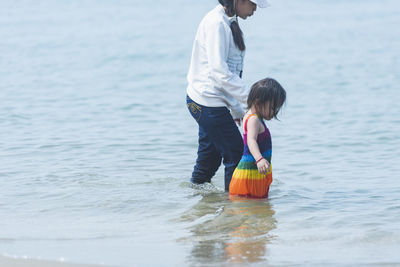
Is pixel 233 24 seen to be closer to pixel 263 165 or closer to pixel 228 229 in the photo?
pixel 263 165

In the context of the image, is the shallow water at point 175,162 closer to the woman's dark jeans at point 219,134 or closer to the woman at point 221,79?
the woman's dark jeans at point 219,134

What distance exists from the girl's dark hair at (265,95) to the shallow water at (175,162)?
84cm

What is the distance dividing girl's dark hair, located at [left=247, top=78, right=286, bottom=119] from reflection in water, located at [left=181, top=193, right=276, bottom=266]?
0.81m

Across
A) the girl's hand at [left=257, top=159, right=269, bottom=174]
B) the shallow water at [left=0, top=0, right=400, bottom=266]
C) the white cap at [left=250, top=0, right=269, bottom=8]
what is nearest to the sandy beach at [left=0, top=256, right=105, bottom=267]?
the shallow water at [left=0, top=0, right=400, bottom=266]

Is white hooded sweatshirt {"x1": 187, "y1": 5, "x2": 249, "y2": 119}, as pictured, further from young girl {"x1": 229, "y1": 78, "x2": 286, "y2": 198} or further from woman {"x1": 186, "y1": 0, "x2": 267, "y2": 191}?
young girl {"x1": 229, "y1": 78, "x2": 286, "y2": 198}

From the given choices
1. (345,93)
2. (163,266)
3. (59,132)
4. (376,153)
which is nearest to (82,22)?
(345,93)

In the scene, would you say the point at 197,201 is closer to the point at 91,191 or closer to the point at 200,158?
the point at 200,158

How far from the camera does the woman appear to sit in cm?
488

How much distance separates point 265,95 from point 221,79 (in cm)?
33

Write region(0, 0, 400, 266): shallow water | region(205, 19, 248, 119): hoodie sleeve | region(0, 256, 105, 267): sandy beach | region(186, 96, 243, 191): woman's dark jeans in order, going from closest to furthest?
region(0, 256, 105, 267): sandy beach
region(0, 0, 400, 266): shallow water
region(205, 19, 248, 119): hoodie sleeve
region(186, 96, 243, 191): woman's dark jeans

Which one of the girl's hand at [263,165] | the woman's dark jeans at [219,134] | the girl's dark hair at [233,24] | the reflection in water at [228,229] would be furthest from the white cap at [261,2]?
the reflection in water at [228,229]

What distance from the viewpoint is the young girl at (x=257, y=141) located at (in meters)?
4.89

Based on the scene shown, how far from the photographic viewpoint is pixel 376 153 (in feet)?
26.1

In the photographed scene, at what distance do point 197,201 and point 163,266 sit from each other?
5.92ft
